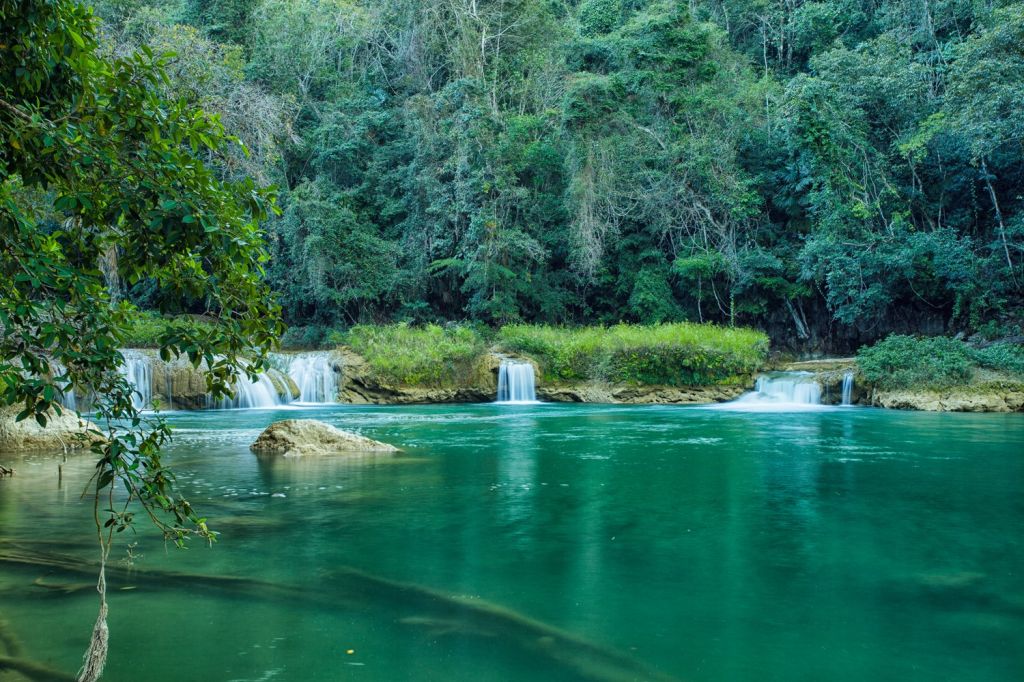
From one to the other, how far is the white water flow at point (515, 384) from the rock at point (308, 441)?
1177 cm

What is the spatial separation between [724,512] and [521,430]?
8.18 metres

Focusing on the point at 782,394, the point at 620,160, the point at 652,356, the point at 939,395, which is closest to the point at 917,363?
the point at 939,395

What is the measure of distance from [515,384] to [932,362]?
36.1 feet

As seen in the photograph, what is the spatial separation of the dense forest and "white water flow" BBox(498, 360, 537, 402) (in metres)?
5.67

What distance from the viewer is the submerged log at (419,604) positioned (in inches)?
177

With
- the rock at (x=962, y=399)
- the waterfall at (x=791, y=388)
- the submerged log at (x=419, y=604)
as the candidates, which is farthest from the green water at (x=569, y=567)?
the waterfall at (x=791, y=388)

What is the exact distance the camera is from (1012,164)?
25922 millimetres

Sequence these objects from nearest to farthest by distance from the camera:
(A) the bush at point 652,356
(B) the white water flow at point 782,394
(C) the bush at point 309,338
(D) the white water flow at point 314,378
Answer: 1. (B) the white water flow at point 782,394
2. (A) the bush at point 652,356
3. (D) the white water flow at point 314,378
4. (C) the bush at point 309,338

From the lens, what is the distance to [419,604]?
5.41 meters

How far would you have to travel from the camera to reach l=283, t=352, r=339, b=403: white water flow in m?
24.0

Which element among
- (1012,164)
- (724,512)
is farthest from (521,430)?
(1012,164)

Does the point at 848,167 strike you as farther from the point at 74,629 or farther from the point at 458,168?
the point at 74,629

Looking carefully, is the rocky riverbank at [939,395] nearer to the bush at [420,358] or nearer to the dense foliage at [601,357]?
the dense foliage at [601,357]

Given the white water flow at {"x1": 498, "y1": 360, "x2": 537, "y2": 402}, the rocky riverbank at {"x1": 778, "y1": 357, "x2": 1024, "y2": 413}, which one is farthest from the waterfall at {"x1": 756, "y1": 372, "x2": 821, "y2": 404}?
the white water flow at {"x1": 498, "y1": 360, "x2": 537, "y2": 402}
